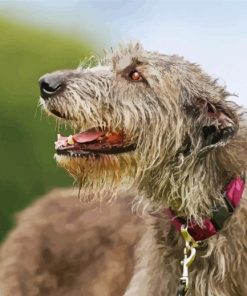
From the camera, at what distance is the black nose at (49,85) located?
16.6ft

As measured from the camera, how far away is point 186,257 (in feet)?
16.6

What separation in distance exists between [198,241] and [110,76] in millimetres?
1065

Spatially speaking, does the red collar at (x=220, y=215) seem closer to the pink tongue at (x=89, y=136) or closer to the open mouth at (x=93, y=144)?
the open mouth at (x=93, y=144)

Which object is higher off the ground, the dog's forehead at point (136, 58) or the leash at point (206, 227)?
the dog's forehead at point (136, 58)

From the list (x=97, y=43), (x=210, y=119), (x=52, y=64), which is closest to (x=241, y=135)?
(x=210, y=119)

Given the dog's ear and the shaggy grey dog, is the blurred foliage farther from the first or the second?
the dog's ear

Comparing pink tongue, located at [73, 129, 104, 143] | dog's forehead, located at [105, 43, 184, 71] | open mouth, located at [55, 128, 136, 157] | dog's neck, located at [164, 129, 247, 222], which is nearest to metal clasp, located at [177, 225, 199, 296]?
dog's neck, located at [164, 129, 247, 222]

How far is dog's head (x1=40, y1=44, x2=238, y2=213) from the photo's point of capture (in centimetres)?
512

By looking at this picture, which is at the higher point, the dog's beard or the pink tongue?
the pink tongue

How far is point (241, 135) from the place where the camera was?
5.25 meters

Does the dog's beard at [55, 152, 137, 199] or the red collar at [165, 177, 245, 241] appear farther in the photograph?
the dog's beard at [55, 152, 137, 199]

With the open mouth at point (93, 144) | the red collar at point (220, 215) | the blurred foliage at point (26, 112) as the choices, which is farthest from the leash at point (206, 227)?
the blurred foliage at point (26, 112)

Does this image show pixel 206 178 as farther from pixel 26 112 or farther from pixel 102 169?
pixel 26 112

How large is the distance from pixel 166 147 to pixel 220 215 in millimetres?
507
